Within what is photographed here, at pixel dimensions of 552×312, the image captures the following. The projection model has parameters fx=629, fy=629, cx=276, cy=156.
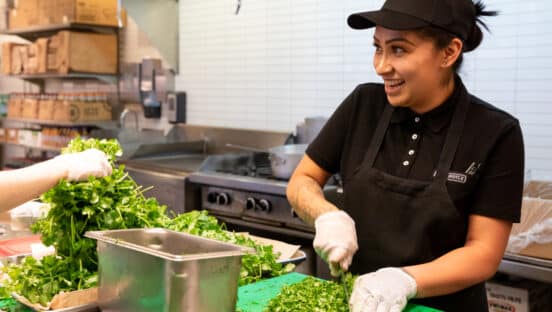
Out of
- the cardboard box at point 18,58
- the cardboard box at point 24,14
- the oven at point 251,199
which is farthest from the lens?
the cardboard box at point 18,58

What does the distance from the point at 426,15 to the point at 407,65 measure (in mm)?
160

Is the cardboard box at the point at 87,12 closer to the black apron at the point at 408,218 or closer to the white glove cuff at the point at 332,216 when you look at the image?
the black apron at the point at 408,218

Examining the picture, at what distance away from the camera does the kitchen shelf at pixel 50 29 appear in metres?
6.20

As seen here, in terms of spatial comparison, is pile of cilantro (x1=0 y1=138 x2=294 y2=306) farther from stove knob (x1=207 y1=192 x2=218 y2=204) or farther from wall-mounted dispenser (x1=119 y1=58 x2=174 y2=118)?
wall-mounted dispenser (x1=119 y1=58 x2=174 y2=118)

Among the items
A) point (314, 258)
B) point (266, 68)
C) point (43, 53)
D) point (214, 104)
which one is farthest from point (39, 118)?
point (314, 258)

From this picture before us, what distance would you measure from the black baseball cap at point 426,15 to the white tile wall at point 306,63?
1.81 metres

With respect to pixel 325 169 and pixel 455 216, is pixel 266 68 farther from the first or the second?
pixel 455 216

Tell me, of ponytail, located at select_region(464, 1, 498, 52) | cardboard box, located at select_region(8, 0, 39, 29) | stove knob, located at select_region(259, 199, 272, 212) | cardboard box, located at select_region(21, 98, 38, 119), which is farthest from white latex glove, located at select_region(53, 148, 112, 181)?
cardboard box, located at select_region(8, 0, 39, 29)

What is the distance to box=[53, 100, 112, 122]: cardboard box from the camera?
622cm

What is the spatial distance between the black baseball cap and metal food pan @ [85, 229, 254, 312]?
0.86 metres

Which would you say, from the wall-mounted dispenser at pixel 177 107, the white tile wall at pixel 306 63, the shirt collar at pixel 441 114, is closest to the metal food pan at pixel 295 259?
the shirt collar at pixel 441 114

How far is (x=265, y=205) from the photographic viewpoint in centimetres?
402

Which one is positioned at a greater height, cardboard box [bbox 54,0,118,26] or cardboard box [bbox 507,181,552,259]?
cardboard box [bbox 54,0,118,26]

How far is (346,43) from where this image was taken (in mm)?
4598
